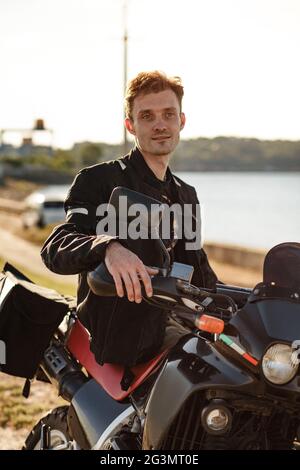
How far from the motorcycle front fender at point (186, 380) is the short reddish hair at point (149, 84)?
1.14m

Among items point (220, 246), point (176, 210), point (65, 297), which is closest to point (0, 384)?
point (65, 297)

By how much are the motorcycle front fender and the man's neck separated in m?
0.93

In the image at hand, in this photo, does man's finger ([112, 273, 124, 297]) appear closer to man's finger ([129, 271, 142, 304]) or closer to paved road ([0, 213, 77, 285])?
man's finger ([129, 271, 142, 304])

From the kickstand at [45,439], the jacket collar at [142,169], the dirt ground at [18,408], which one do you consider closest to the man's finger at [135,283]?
the jacket collar at [142,169]

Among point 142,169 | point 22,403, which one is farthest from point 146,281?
point 22,403

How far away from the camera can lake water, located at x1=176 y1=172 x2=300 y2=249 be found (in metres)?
62.7

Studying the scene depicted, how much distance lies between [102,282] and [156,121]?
110cm

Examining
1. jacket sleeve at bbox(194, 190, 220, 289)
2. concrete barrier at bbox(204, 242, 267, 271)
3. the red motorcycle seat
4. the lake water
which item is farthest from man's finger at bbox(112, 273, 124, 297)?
concrete barrier at bbox(204, 242, 267, 271)

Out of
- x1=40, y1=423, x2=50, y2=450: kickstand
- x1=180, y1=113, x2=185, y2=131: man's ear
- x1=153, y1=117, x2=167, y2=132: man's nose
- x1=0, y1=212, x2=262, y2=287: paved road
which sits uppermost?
x1=180, y1=113, x2=185, y2=131: man's ear

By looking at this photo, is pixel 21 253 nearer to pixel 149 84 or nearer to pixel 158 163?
pixel 158 163

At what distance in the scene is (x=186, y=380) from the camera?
7.49 ft

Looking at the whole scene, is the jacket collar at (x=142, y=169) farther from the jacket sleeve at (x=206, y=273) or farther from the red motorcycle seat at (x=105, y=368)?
the red motorcycle seat at (x=105, y=368)

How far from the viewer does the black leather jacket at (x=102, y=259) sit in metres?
2.43
